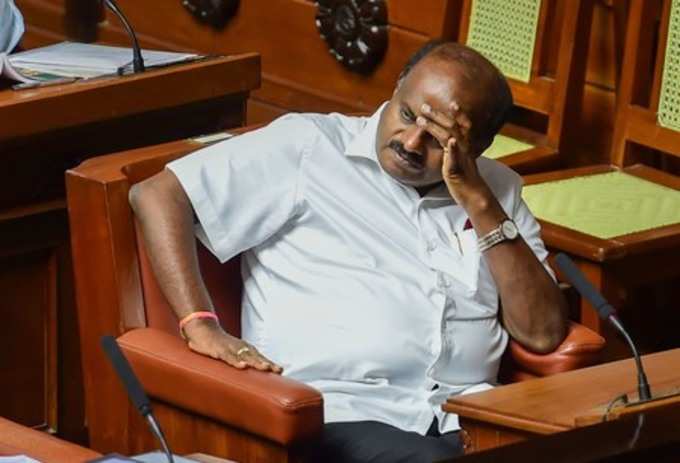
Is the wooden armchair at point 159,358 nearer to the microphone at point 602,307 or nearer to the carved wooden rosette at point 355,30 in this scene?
the microphone at point 602,307

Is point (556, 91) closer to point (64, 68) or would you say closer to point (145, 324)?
point (64, 68)

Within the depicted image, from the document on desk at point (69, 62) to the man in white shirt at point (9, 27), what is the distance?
0.03 meters

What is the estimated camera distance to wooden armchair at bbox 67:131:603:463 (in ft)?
8.64

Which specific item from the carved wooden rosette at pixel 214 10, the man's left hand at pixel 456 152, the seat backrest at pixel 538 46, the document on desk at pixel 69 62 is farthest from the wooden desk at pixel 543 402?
the carved wooden rosette at pixel 214 10

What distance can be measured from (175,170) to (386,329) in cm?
43

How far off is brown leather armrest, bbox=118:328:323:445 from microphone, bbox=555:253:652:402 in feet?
1.34

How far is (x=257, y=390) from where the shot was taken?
2625 mm

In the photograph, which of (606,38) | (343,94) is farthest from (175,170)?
(343,94)

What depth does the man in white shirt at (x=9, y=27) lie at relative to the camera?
369 centimetres

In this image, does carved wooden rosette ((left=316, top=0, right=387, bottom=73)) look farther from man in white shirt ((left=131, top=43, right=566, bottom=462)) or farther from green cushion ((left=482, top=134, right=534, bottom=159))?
man in white shirt ((left=131, top=43, right=566, bottom=462))

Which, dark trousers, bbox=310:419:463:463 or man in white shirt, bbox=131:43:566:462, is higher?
man in white shirt, bbox=131:43:566:462

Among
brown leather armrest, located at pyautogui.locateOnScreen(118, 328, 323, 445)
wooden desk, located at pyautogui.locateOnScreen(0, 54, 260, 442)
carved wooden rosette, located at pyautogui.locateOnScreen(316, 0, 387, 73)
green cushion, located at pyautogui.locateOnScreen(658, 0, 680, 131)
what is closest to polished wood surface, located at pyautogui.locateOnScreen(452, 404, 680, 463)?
brown leather armrest, located at pyautogui.locateOnScreen(118, 328, 323, 445)

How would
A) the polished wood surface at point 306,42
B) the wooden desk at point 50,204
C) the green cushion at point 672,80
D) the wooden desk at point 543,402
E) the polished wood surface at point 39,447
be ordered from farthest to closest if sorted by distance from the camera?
the polished wood surface at point 306,42
the green cushion at point 672,80
the wooden desk at point 50,204
the wooden desk at point 543,402
the polished wood surface at point 39,447

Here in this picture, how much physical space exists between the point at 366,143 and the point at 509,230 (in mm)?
279
